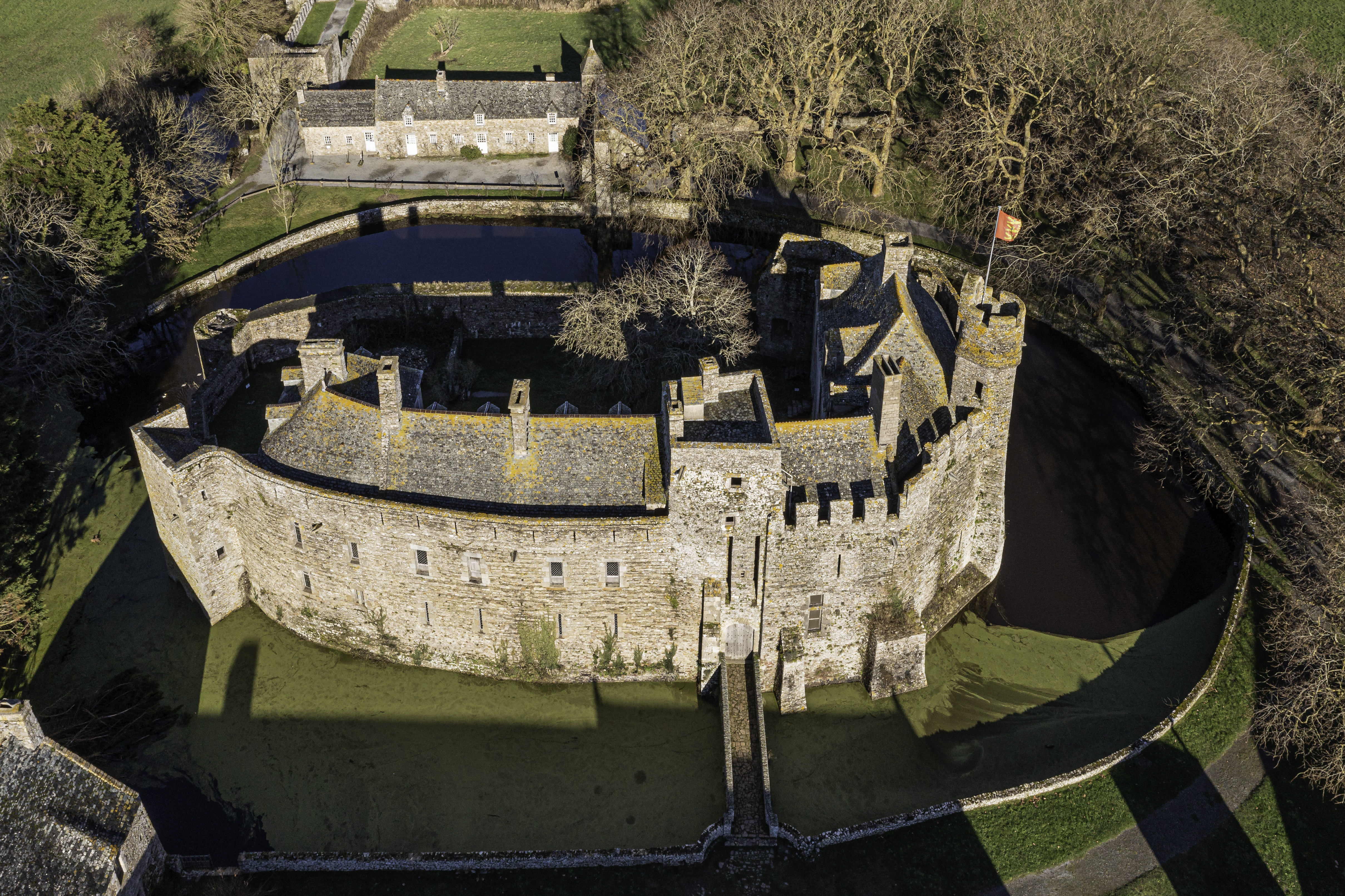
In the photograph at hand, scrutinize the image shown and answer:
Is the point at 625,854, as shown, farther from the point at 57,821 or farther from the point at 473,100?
the point at 473,100

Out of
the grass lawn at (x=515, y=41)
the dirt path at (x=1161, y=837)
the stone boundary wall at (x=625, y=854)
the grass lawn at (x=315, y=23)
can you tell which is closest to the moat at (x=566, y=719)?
the stone boundary wall at (x=625, y=854)

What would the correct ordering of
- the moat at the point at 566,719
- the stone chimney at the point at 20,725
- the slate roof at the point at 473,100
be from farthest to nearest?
the slate roof at the point at 473,100
the moat at the point at 566,719
the stone chimney at the point at 20,725

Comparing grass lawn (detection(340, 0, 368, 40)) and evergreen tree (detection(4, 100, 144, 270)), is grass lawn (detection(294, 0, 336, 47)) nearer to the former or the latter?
grass lawn (detection(340, 0, 368, 40))

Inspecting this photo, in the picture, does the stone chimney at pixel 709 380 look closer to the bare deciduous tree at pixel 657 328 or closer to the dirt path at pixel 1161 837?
the bare deciduous tree at pixel 657 328

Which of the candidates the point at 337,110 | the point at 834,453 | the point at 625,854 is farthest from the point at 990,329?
the point at 337,110

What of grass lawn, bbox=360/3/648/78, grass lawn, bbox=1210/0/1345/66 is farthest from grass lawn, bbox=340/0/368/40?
grass lawn, bbox=1210/0/1345/66
